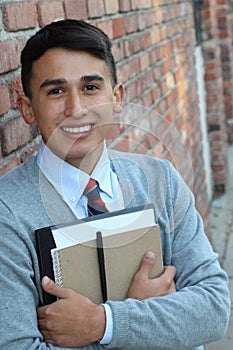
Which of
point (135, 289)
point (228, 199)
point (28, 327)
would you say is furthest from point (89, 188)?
point (228, 199)

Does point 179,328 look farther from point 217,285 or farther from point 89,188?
point 89,188

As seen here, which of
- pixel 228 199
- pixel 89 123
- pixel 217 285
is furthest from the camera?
pixel 228 199

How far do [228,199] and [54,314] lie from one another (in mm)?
4618

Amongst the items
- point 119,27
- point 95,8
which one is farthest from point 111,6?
point 95,8

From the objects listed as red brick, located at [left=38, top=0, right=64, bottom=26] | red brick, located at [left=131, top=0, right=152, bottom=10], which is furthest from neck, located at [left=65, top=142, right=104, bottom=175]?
red brick, located at [left=131, top=0, right=152, bottom=10]

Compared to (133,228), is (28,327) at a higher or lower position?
lower

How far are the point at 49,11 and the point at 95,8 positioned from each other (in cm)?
48

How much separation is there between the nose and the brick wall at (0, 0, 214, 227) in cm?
35

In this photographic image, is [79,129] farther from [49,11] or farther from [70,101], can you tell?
[49,11]

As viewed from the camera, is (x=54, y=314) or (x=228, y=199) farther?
(x=228, y=199)

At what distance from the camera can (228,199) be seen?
236 inches

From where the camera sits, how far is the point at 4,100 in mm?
1905

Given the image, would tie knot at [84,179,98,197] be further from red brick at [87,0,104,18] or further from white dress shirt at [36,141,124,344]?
red brick at [87,0,104,18]

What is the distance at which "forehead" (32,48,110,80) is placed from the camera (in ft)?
5.13
